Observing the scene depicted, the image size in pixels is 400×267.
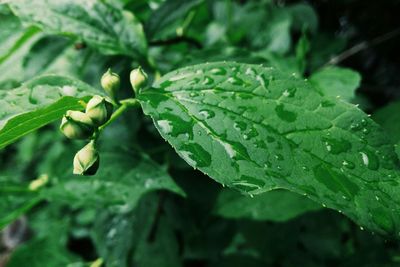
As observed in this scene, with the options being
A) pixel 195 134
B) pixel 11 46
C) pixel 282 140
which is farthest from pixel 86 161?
pixel 11 46

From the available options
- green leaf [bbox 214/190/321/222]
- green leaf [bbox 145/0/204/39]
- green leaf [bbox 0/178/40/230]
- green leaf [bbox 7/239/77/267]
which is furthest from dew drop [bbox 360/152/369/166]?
green leaf [bbox 7/239/77/267]

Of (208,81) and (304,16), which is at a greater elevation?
(208,81)

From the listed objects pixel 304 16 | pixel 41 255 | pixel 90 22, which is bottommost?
pixel 41 255

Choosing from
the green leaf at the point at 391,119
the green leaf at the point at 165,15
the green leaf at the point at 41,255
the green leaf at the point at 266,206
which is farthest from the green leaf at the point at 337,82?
the green leaf at the point at 41,255

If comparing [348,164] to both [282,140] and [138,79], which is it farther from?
[138,79]

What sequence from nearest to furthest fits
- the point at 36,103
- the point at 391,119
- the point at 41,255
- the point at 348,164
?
the point at 348,164, the point at 36,103, the point at 391,119, the point at 41,255

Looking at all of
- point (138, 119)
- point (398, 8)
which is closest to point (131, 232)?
point (138, 119)

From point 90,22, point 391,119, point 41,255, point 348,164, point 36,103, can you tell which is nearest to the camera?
point 348,164

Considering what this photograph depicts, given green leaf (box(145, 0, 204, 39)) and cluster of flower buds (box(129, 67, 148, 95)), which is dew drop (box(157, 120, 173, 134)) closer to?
cluster of flower buds (box(129, 67, 148, 95))
